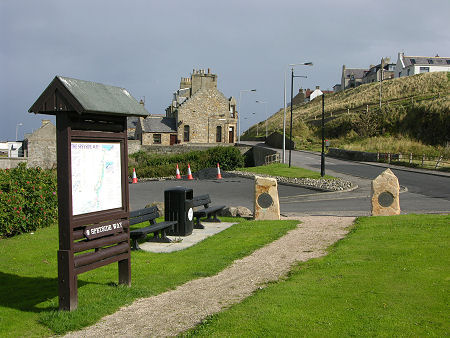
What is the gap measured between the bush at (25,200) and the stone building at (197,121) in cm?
4650

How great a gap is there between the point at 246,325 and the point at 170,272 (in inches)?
148

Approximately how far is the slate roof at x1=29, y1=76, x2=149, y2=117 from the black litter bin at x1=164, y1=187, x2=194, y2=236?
5.66m

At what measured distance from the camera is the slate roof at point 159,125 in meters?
61.3

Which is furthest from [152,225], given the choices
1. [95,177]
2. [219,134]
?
[219,134]

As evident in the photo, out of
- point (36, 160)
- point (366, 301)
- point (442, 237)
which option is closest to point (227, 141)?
point (36, 160)

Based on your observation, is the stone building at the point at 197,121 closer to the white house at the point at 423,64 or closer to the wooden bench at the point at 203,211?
the wooden bench at the point at 203,211

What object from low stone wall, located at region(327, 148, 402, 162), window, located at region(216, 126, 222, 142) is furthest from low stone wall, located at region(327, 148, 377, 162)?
window, located at region(216, 126, 222, 142)

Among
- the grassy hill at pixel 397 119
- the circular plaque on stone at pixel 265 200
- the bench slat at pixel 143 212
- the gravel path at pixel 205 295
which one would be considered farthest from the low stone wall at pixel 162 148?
the gravel path at pixel 205 295

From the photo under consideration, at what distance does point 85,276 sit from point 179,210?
494cm

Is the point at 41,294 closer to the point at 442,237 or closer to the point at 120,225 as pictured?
the point at 120,225

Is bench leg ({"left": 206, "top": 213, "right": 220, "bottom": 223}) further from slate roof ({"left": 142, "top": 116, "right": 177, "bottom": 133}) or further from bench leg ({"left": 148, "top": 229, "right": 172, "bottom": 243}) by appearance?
slate roof ({"left": 142, "top": 116, "right": 177, "bottom": 133})

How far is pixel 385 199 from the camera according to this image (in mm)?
15891

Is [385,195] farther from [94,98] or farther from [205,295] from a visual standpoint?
[94,98]

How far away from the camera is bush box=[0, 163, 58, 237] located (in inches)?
493
